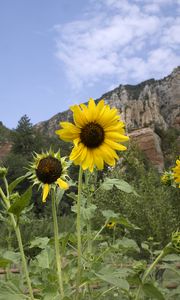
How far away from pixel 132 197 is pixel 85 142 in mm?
5441

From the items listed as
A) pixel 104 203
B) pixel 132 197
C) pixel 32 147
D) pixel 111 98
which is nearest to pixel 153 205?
pixel 132 197

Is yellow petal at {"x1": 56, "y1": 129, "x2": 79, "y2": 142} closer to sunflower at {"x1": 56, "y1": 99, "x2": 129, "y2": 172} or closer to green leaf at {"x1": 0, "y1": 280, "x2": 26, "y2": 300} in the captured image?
sunflower at {"x1": 56, "y1": 99, "x2": 129, "y2": 172}

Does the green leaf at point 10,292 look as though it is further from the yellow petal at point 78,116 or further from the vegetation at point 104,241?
the yellow petal at point 78,116

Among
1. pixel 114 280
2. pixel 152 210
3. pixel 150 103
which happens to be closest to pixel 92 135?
pixel 114 280

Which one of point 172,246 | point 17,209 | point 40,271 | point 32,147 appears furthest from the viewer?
point 32,147

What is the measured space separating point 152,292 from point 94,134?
1.94ft

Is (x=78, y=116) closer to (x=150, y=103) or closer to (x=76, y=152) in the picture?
(x=76, y=152)

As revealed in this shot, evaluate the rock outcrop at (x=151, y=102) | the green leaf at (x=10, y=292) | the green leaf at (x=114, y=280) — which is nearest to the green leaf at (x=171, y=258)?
the green leaf at (x=114, y=280)

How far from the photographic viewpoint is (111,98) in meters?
55.0

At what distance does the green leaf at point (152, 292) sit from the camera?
1.53m

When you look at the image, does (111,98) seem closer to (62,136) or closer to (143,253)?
(143,253)

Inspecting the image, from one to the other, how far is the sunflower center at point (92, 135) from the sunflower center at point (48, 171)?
0.14 metres

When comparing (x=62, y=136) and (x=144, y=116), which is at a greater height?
(x=144, y=116)

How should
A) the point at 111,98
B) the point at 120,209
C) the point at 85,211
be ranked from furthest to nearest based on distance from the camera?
the point at 111,98 < the point at 120,209 < the point at 85,211
